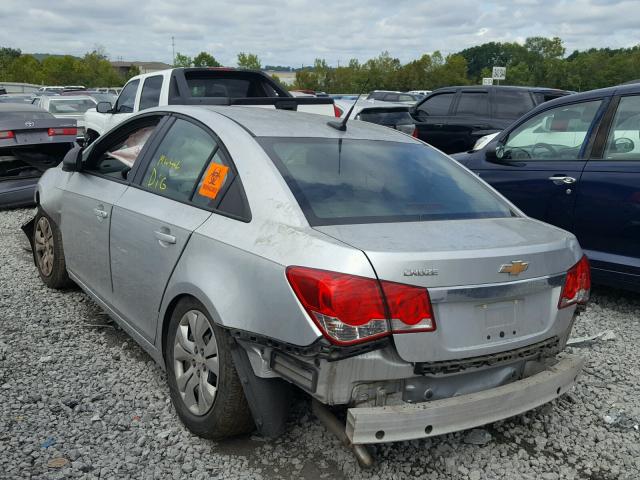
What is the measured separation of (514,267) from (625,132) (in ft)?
10.0

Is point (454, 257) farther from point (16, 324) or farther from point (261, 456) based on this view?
point (16, 324)

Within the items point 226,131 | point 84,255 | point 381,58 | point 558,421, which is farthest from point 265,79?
point 381,58

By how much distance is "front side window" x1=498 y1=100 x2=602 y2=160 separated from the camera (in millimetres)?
5309

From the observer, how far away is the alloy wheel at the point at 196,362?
286 centimetres

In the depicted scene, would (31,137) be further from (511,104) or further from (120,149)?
(511,104)

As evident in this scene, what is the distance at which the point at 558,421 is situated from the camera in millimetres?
3332

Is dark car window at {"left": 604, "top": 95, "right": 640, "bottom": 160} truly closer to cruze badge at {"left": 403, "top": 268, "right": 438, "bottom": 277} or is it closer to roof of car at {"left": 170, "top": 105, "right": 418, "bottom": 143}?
roof of car at {"left": 170, "top": 105, "right": 418, "bottom": 143}

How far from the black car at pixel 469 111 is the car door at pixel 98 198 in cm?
819

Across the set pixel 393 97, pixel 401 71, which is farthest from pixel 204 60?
pixel 393 97

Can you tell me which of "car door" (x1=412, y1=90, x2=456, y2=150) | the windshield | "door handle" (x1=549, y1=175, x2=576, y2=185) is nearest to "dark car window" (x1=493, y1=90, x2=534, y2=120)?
"car door" (x1=412, y1=90, x2=456, y2=150)

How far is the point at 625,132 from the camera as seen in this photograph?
4984 mm

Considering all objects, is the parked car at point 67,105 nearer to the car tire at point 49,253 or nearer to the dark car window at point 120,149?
the car tire at point 49,253

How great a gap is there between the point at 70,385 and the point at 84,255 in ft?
3.40

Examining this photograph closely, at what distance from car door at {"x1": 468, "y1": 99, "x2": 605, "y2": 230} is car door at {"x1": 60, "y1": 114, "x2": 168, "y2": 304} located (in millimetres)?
3287
